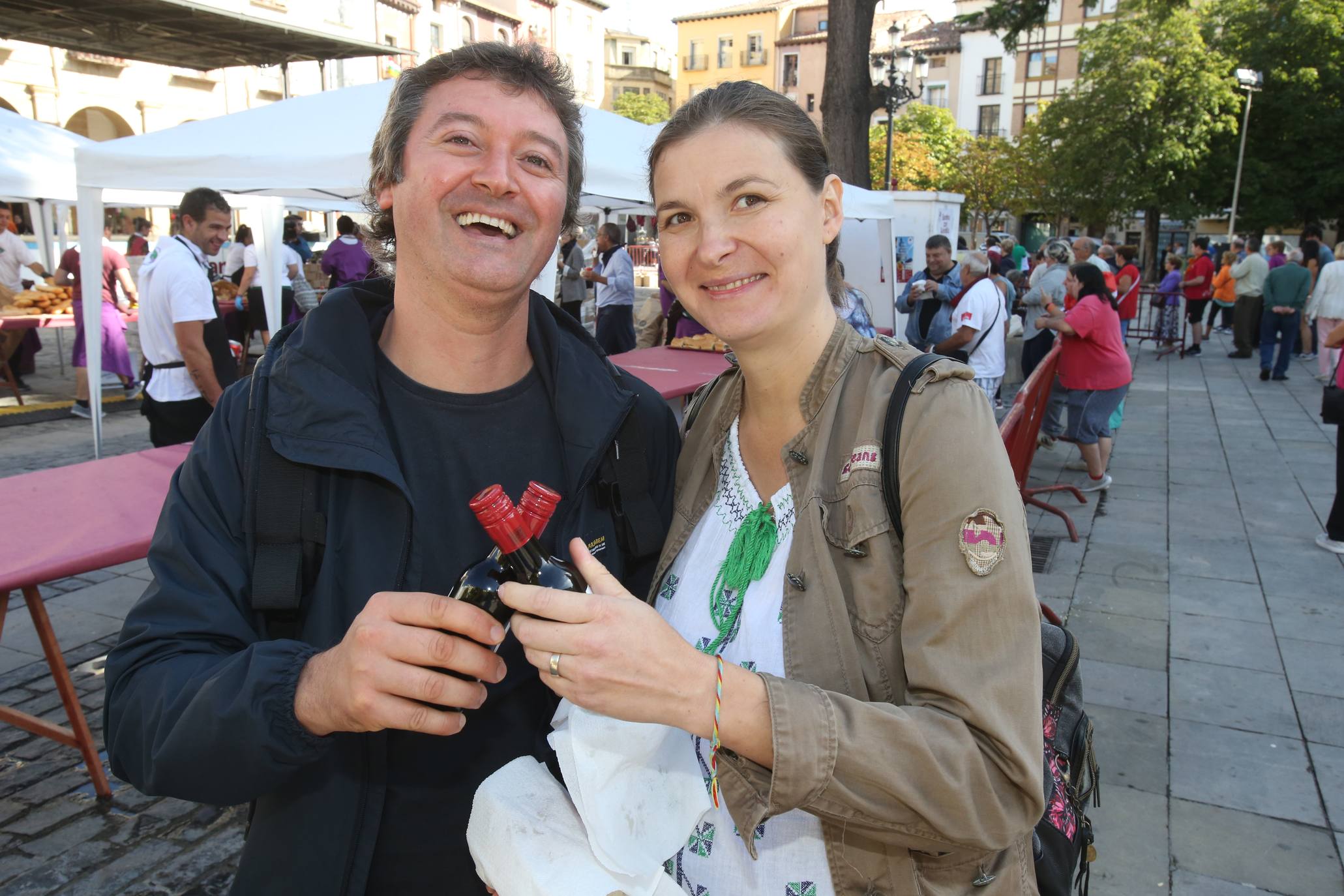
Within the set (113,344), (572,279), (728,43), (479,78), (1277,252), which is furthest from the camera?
(728,43)

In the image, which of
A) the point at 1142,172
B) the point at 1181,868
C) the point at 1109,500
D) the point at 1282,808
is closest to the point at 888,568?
the point at 1181,868

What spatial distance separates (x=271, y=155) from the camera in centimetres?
546

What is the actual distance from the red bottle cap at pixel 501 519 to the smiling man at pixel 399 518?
0.29 feet

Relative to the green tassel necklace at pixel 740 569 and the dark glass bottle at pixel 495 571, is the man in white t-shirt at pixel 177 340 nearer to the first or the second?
the green tassel necklace at pixel 740 569

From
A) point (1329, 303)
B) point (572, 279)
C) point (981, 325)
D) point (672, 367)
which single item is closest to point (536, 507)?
point (672, 367)

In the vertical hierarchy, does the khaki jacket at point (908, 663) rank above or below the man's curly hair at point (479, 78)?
below

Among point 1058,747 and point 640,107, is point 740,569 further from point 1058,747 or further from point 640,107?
point 640,107

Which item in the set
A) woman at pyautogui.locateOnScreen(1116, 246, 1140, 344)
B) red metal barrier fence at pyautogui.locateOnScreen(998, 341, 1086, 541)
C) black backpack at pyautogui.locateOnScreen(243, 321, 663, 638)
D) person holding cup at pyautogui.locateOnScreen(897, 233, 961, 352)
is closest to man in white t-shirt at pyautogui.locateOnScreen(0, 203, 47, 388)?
person holding cup at pyautogui.locateOnScreen(897, 233, 961, 352)

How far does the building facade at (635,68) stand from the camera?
3105 inches

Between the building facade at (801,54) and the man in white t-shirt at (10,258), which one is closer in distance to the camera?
the man in white t-shirt at (10,258)

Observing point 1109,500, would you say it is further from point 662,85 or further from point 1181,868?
point 662,85

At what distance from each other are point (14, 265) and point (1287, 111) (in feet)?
125

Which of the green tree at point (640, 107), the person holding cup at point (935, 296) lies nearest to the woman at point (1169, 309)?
the person holding cup at point (935, 296)

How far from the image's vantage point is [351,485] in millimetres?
1382
